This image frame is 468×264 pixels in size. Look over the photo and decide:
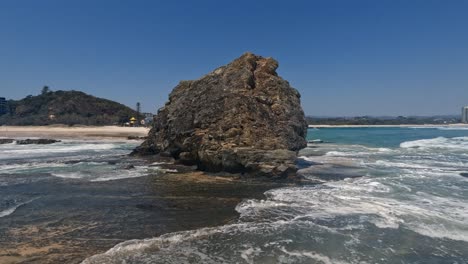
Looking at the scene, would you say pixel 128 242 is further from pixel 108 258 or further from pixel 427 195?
pixel 427 195

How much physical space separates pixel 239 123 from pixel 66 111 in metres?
98.8

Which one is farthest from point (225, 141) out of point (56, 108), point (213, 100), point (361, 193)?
point (56, 108)

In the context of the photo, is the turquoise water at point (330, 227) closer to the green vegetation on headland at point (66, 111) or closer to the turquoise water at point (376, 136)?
the turquoise water at point (376, 136)

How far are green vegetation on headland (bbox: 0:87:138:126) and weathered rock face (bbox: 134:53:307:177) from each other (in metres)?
76.2

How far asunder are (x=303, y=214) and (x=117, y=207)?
272 inches

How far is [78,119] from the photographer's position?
10019cm

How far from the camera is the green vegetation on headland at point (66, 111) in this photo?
101000mm

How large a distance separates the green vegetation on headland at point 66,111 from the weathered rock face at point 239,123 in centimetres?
7624

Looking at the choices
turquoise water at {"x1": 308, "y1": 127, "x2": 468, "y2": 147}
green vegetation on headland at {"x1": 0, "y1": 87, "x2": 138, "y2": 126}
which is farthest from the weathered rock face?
green vegetation on headland at {"x1": 0, "y1": 87, "x2": 138, "y2": 126}

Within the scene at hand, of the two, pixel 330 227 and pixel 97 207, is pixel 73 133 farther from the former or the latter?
pixel 330 227

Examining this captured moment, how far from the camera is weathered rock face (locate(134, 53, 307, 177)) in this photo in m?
21.5

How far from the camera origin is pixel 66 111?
109m

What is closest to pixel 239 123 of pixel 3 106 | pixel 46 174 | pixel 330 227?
pixel 46 174

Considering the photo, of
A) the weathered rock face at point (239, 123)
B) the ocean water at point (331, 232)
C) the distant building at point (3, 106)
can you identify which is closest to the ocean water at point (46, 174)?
the weathered rock face at point (239, 123)
